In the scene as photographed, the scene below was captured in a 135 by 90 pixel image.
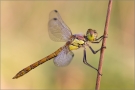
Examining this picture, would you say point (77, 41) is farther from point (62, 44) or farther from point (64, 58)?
point (62, 44)

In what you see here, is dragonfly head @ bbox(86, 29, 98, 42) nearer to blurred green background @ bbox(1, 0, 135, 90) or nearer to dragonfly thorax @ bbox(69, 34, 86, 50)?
dragonfly thorax @ bbox(69, 34, 86, 50)

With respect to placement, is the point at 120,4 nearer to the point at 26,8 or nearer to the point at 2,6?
the point at 26,8

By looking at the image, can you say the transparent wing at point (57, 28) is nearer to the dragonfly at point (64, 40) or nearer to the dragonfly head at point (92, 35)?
the dragonfly at point (64, 40)

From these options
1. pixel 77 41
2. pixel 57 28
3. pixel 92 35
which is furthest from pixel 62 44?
pixel 92 35

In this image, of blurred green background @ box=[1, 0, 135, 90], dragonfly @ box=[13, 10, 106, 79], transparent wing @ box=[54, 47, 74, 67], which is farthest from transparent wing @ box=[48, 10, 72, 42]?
blurred green background @ box=[1, 0, 135, 90]

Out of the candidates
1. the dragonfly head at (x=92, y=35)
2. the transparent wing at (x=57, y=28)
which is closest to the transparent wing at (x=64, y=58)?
the transparent wing at (x=57, y=28)
